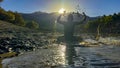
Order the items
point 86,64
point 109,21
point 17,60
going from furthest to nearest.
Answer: point 109,21 < point 17,60 < point 86,64

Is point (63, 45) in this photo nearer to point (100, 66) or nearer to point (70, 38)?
point (70, 38)

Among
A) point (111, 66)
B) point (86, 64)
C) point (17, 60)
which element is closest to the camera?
point (111, 66)

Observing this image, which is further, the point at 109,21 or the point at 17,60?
the point at 109,21

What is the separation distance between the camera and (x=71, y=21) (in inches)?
1258

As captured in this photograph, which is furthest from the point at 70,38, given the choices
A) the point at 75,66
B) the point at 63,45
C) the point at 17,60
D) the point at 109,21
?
the point at 109,21

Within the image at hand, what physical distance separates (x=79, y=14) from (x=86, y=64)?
14.4 metres

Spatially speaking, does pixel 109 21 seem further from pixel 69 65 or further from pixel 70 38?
pixel 69 65

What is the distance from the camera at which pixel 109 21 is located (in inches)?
5669

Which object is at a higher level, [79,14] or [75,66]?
[79,14]

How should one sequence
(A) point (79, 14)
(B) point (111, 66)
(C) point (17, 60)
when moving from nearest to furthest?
1. (B) point (111, 66)
2. (C) point (17, 60)
3. (A) point (79, 14)

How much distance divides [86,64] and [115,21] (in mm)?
133163

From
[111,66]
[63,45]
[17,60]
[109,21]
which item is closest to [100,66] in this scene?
[111,66]

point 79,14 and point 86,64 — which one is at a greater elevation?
point 79,14

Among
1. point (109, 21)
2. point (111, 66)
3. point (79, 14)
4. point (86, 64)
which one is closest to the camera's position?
point (111, 66)
